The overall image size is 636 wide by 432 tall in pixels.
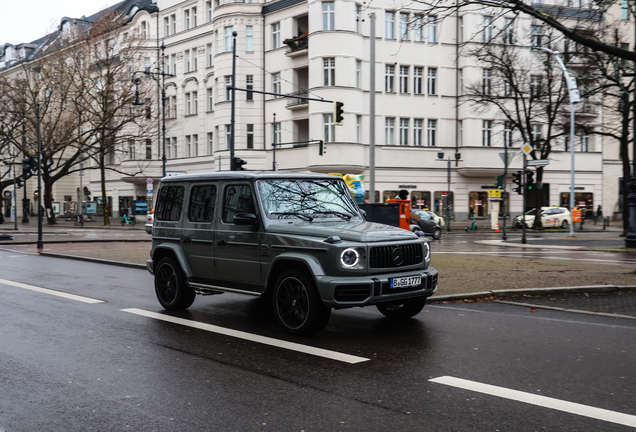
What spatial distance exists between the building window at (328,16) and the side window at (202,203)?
123 ft

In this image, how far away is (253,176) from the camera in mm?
8164

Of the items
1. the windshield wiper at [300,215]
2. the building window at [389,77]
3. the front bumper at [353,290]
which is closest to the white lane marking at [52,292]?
the windshield wiper at [300,215]

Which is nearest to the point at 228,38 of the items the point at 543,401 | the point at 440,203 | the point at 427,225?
the point at 440,203

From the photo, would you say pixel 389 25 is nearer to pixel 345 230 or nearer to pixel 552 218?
pixel 552 218

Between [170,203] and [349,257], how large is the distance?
3.51m

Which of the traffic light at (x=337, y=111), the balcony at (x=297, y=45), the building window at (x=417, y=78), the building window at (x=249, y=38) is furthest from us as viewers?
the building window at (x=249, y=38)

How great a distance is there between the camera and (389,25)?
47.0 meters

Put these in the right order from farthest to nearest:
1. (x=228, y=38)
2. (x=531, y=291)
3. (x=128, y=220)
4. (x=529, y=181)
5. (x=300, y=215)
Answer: (x=128, y=220) → (x=228, y=38) → (x=529, y=181) → (x=531, y=291) → (x=300, y=215)

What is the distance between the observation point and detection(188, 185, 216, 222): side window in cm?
870

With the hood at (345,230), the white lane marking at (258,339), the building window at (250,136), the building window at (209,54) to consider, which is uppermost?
the building window at (209,54)

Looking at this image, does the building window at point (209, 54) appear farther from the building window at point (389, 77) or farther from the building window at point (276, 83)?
the building window at point (389, 77)

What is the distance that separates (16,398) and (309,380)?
229cm

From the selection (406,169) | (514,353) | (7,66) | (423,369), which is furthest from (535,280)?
(7,66)

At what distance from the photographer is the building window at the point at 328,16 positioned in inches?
1737
